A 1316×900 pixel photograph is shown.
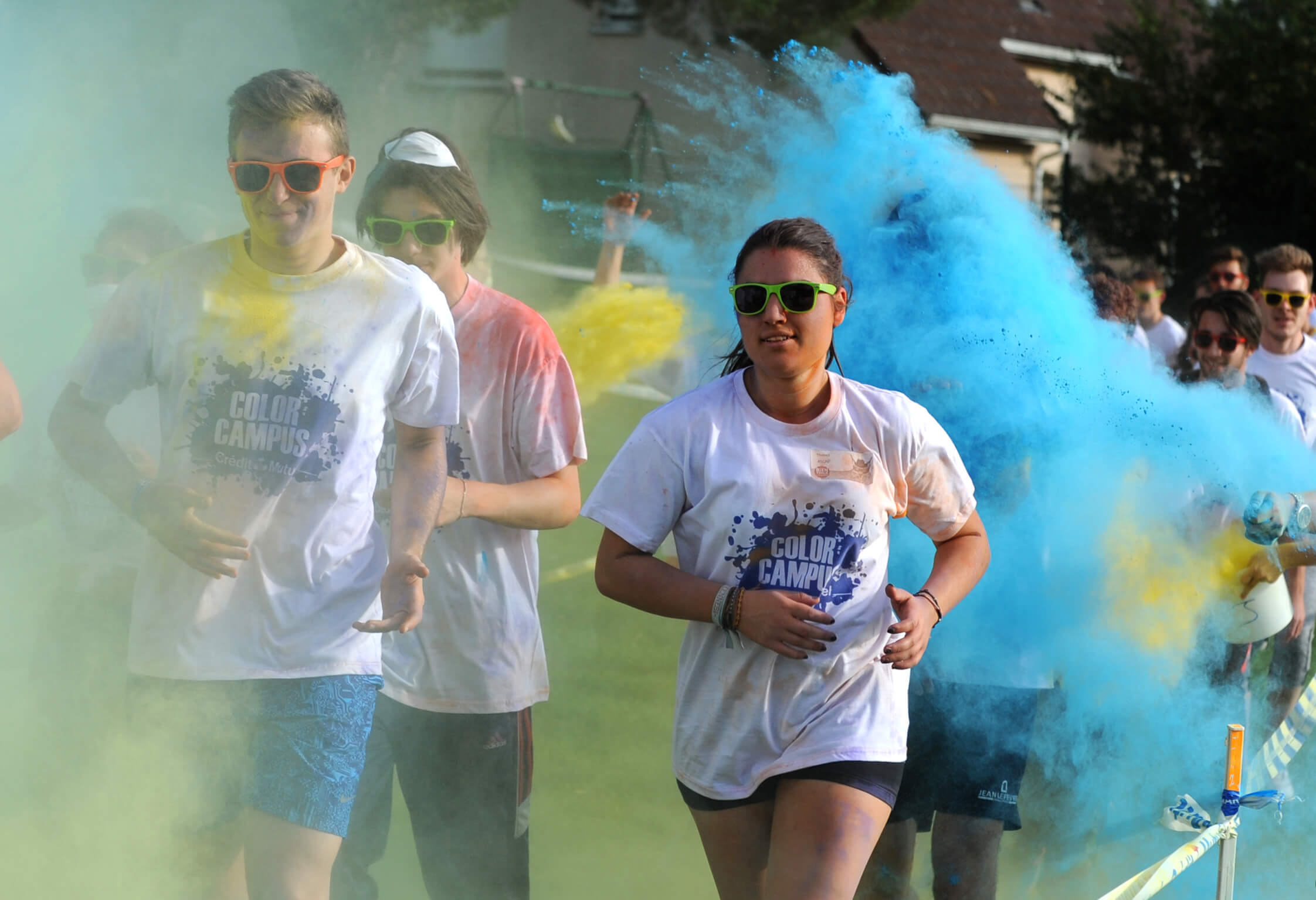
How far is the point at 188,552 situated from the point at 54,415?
34cm

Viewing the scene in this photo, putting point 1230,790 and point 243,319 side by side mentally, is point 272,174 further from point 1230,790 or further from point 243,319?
point 1230,790

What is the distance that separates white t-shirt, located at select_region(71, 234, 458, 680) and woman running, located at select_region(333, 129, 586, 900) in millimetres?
478

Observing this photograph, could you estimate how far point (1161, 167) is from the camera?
17.0 meters

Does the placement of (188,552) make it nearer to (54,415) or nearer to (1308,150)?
(54,415)

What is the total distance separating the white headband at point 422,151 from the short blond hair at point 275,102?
0.50 meters

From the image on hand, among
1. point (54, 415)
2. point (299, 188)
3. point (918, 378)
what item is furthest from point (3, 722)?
point (918, 378)

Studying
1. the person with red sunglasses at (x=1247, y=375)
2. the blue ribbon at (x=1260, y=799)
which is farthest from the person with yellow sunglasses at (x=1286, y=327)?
the blue ribbon at (x=1260, y=799)

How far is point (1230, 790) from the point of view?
2875 mm

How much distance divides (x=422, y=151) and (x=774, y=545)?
3.73ft

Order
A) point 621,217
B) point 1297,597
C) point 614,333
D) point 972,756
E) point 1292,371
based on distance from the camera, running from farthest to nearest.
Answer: point 614,333, point 1292,371, point 1297,597, point 621,217, point 972,756

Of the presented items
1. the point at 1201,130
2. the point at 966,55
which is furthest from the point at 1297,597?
the point at 966,55

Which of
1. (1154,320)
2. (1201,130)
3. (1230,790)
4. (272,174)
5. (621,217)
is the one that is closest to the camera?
(272,174)

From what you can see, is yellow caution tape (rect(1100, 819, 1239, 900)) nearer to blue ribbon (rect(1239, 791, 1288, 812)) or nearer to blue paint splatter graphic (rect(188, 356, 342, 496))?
blue ribbon (rect(1239, 791, 1288, 812))

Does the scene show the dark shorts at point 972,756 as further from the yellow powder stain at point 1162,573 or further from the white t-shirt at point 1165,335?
the white t-shirt at point 1165,335
